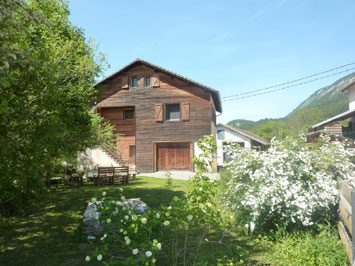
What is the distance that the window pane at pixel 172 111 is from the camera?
2078 cm

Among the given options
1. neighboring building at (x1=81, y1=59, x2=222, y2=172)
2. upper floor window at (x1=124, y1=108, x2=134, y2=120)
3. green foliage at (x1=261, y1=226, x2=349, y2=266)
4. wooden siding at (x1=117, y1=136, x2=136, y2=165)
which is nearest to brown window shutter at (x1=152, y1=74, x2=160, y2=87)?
neighboring building at (x1=81, y1=59, x2=222, y2=172)

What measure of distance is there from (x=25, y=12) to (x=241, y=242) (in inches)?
228

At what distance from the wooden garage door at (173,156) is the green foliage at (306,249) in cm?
1552

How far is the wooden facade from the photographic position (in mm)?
20000

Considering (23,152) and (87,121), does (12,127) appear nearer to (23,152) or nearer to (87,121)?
(23,152)

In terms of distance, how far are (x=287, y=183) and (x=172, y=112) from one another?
16435mm

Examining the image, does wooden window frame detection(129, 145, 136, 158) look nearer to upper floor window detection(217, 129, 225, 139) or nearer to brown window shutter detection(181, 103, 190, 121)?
brown window shutter detection(181, 103, 190, 121)

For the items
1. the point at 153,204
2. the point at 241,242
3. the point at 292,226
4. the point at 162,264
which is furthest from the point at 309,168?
the point at 153,204

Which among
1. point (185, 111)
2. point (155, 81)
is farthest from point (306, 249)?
point (155, 81)

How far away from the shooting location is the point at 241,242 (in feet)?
16.9

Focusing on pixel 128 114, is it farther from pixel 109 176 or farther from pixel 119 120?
pixel 109 176

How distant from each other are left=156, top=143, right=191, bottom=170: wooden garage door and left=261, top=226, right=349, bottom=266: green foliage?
15.5m

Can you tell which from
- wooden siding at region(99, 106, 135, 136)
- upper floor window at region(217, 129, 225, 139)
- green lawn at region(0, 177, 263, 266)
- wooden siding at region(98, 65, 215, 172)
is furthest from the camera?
upper floor window at region(217, 129, 225, 139)

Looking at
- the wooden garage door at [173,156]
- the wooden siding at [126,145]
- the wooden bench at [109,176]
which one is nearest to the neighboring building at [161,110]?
the wooden garage door at [173,156]
